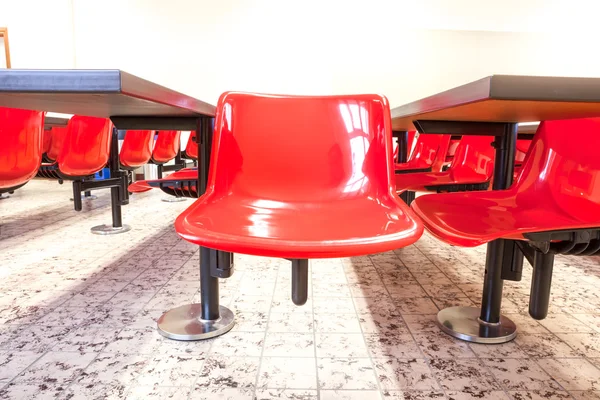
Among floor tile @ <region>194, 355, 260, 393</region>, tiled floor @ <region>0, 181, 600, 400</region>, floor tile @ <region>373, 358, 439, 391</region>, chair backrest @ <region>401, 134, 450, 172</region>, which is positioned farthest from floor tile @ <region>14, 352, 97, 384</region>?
chair backrest @ <region>401, 134, 450, 172</region>

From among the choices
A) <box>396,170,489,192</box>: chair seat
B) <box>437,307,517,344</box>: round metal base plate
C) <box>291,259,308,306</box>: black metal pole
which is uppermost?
<box>396,170,489,192</box>: chair seat

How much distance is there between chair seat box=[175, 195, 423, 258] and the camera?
82 centimetres

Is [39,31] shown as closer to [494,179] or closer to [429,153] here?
[429,153]

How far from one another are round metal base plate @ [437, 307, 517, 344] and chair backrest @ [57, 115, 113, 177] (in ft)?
7.73

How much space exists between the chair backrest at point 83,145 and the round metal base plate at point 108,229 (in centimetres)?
45

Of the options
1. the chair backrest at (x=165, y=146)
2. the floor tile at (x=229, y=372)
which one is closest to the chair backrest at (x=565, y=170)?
the floor tile at (x=229, y=372)

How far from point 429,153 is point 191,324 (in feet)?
8.10

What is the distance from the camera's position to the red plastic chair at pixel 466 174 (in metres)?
2.12

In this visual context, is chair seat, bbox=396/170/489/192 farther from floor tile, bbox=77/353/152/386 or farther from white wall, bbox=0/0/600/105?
white wall, bbox=0/0/600/105

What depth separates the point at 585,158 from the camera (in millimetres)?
1261

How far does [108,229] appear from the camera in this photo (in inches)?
120

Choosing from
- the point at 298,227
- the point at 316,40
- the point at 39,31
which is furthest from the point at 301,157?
the point at 39,31

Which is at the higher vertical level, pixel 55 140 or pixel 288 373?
pixel 55 140

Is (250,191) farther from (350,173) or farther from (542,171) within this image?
(542,171)
